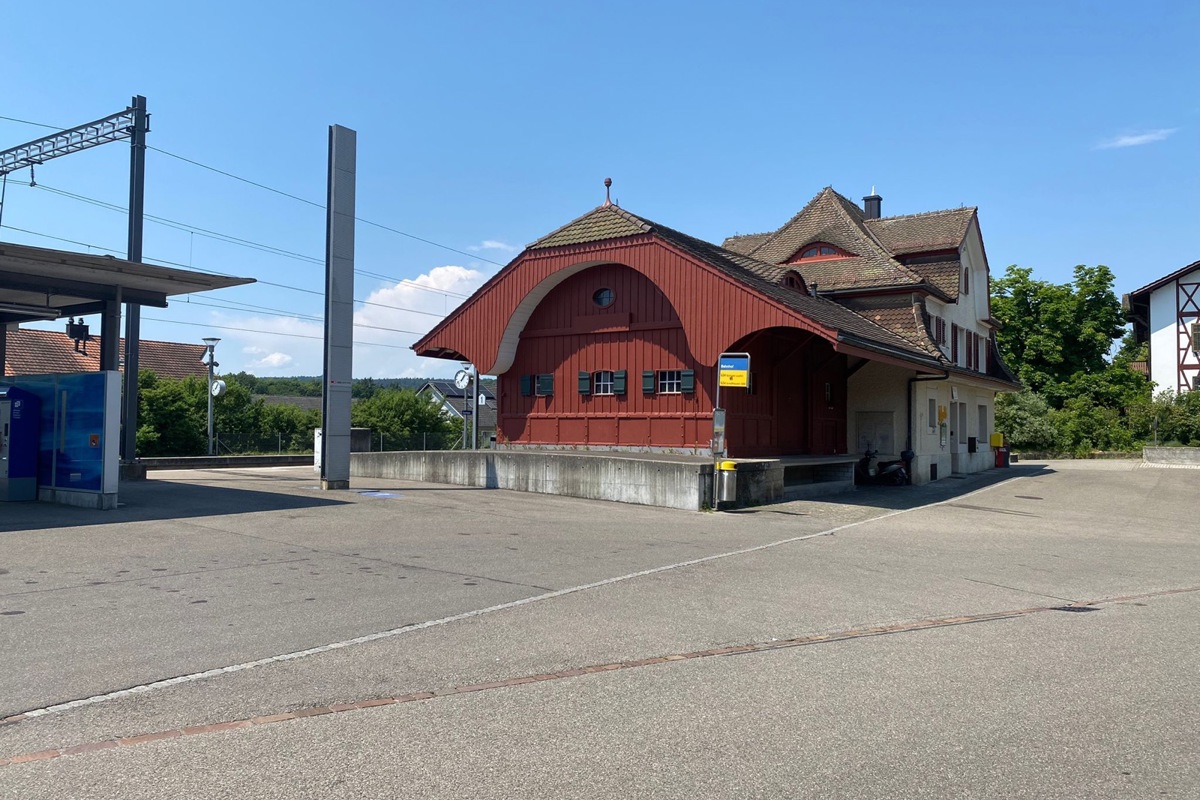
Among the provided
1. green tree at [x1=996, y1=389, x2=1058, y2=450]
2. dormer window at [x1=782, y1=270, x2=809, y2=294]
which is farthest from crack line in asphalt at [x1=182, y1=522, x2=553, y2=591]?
green tree at [x1=996, y1=389, x2=1058, y2=450]

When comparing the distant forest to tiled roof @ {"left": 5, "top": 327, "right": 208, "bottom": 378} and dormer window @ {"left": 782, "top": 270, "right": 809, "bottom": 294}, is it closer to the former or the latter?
tiled roof @ {"left": 5, "top": 327, "right": 208, "bottom": 378}

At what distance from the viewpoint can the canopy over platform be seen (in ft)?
48.8

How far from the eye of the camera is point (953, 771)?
450 cm

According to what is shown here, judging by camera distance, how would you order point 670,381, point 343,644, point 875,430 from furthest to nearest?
point 875,430, point 670,381, point 343,644

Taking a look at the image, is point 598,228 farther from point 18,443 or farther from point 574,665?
point 574,665

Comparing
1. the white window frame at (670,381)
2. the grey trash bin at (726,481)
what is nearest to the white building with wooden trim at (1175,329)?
the white window frame at (670,381)

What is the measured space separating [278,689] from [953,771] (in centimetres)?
381

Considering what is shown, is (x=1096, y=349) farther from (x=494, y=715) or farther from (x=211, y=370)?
(x=494, y=715)

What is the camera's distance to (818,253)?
113 ft

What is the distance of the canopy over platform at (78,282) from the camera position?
1486 cm

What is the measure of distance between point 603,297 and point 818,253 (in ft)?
39.2

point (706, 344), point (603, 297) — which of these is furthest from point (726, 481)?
point (603, 297)

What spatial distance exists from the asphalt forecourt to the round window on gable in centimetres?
1260

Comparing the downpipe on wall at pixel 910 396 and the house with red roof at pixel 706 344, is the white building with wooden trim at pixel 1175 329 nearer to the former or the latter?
the house with red roof at pixel 706 344
